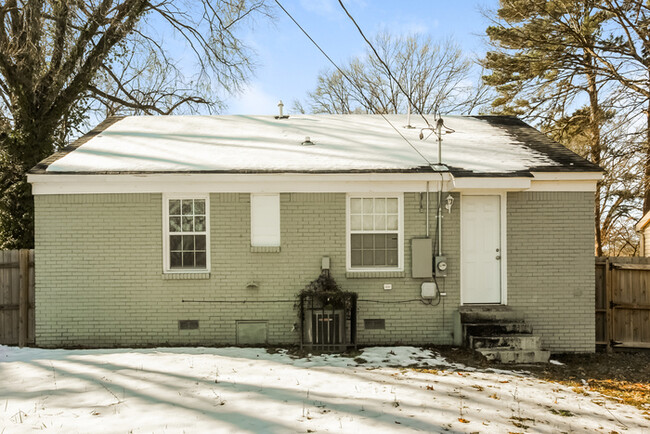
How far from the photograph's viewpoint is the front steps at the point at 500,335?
720 cm

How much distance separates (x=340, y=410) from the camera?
474cm

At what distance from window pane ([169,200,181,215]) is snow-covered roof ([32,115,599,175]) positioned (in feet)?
1.99

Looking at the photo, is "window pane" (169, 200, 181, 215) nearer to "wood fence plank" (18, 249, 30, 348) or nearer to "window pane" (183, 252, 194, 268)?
"window pane" (183, 252, 194, 268)

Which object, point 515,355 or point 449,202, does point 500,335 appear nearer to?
point 515,355

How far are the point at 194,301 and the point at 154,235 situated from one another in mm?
1369

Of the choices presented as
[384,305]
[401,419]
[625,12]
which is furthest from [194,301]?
A: [625,12]

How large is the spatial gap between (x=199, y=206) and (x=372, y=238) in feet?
10.4

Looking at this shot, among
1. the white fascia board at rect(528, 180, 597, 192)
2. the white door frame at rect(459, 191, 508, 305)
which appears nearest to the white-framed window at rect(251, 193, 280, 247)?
the white door frame at rect(459, 191, 508, 305)

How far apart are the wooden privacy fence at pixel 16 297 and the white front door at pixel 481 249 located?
316 inches

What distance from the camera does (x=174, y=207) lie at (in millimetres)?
8148

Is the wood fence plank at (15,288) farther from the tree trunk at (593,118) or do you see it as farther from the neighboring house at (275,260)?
the tree trunk at (593,118)

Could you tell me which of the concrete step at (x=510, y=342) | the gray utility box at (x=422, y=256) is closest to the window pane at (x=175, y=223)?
the gray utility box at (x=422, y=256)

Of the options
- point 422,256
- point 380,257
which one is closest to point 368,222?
point 380,257

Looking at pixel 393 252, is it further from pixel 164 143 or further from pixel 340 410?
pixel 164 143
